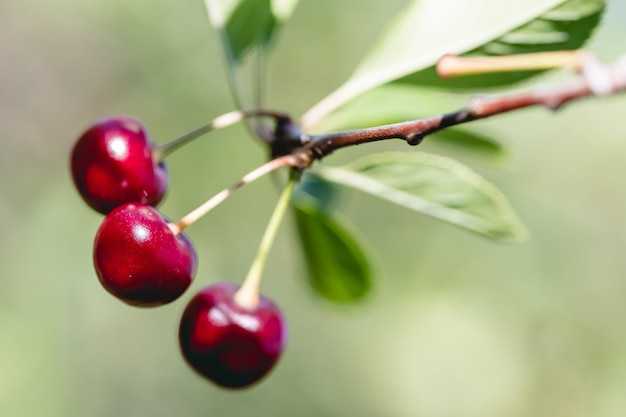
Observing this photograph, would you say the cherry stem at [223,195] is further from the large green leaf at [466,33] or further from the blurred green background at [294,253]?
the blurred green background at [294,253]

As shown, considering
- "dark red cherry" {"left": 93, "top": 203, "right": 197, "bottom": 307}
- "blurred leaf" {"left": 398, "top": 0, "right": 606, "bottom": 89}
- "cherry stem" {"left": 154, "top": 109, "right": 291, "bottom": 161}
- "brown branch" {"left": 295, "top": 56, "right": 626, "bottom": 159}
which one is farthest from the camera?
"cherry stem" {"left": 154, "top": 109, "right": 291, "bottom": 161}

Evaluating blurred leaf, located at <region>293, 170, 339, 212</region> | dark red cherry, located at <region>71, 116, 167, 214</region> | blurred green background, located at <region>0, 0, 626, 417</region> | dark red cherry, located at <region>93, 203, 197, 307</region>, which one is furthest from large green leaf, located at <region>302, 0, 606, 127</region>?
blurred green background, located at <region>0, 0, 626, 417</region>

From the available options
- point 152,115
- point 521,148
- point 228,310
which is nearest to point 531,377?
point 521,148

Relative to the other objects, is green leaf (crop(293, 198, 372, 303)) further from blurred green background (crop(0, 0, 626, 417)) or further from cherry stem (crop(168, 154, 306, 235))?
blurred green background (crop(0, 0, 626, 417))

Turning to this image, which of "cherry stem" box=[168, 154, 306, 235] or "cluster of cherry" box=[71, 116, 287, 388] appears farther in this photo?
"cluster of cherry" box=[71, 116, 287, 388]

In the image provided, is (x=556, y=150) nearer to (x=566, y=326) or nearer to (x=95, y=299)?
(x=566, y=326)
